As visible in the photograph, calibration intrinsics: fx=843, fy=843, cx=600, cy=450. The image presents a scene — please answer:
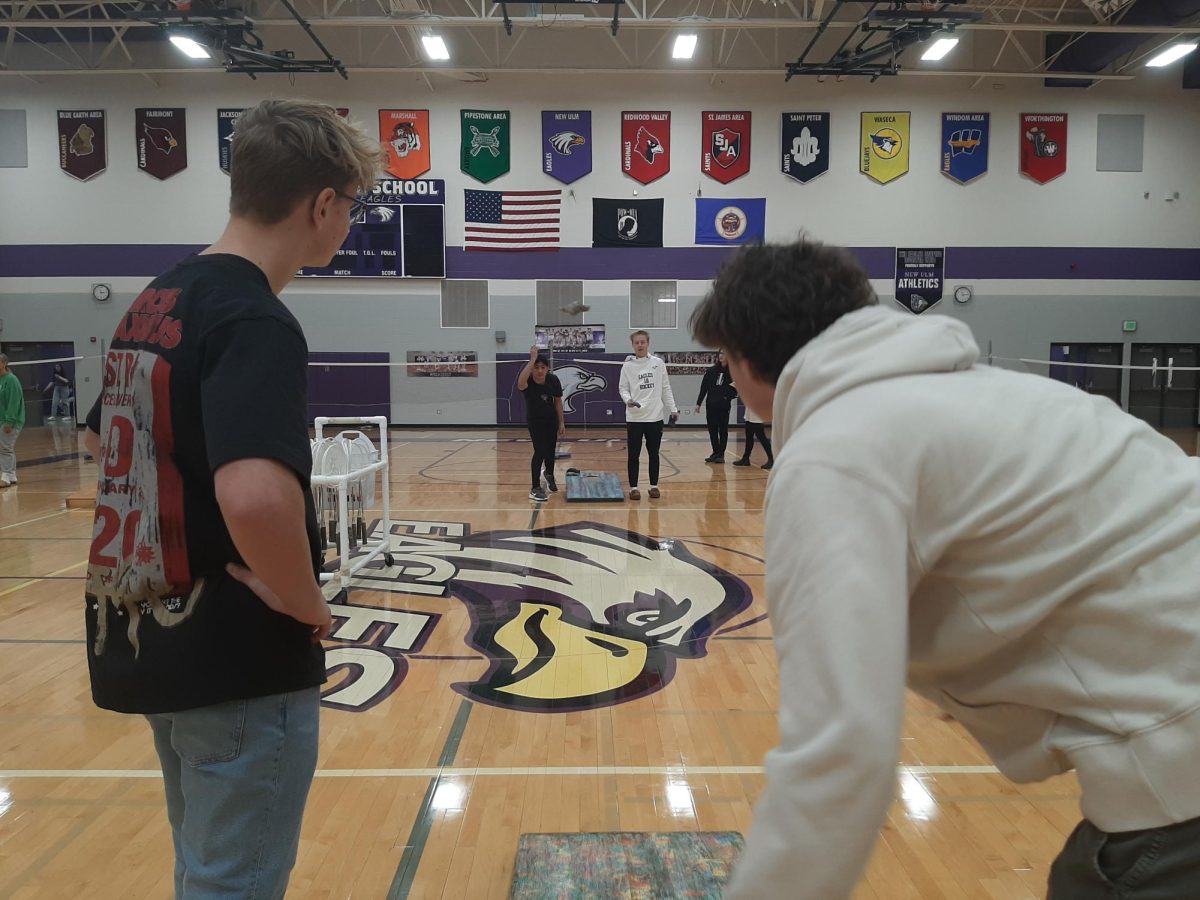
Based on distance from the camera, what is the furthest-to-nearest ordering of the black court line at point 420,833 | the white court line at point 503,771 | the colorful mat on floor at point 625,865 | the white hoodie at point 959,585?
1. the white court line at point 503,771
2. the black court line at point 420,833
3. the colorful mat on floor at point 625,865
4. the white hoodie at point 959,585

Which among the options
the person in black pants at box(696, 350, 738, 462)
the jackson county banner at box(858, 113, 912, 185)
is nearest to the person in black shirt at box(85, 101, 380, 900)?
the person in black pants at box(696, 350, 738, 462)

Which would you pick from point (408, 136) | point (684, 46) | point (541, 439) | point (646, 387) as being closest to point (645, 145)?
point (684, 46)

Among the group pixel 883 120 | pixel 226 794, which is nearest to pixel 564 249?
pixel 883 120

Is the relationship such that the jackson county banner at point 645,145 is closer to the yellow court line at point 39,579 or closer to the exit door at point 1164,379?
the exit door at point 1164,379

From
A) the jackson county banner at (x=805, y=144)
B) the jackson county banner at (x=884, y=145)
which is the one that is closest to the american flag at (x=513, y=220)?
the jackson county banner at (x=805, y=144)

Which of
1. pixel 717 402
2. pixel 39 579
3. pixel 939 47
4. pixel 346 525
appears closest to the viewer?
pixel 346 525

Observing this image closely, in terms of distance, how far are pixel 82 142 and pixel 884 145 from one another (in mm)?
18571

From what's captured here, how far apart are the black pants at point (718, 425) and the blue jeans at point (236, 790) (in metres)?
12.1

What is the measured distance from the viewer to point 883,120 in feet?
63.8

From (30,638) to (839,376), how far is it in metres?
5.82

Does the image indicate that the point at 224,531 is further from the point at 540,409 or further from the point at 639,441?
the point at 639,441

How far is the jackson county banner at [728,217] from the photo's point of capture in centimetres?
1961

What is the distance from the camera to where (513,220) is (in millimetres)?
19688

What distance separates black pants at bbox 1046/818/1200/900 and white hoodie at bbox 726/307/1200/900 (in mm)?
31
